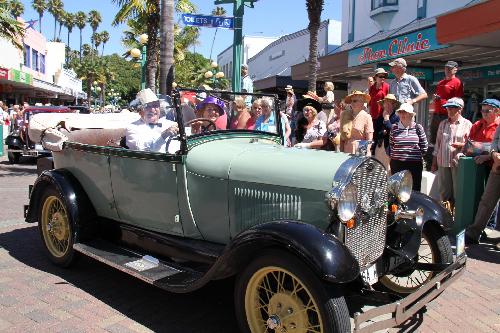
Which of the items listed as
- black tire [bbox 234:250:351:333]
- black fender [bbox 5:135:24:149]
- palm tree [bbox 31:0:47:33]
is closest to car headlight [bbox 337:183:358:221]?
black tire [bbox 234:250:351:333]

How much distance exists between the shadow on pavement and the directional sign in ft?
18.7

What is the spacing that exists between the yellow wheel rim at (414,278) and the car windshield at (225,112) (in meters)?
1.57

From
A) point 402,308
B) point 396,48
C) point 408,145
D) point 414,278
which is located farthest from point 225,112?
point 396,48

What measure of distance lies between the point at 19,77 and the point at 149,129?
92.9 ft

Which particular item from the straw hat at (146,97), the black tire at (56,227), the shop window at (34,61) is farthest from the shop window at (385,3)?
the shop window at (34,61)

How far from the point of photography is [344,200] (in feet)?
9.73

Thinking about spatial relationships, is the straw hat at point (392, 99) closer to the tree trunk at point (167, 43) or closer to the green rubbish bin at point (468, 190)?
the green rubbish bin at point (468, 190)

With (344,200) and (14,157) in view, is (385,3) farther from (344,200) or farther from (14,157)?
(344,200)

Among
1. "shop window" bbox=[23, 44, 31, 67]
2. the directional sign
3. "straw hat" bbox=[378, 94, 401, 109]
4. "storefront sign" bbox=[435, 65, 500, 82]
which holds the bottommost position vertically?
"straw hat" bbox=[378, 94, 401, 109]

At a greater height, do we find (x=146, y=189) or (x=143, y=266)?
(x=146, y=189)

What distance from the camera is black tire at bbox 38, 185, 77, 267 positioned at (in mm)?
4559

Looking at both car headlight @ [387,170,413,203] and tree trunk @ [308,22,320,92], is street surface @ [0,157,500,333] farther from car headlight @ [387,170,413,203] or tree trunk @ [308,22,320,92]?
tree trunk @ [308,22,320,92]

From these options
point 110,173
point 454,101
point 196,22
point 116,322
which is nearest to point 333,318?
point 116,322

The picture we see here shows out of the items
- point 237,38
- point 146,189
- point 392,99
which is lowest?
point 146,189
